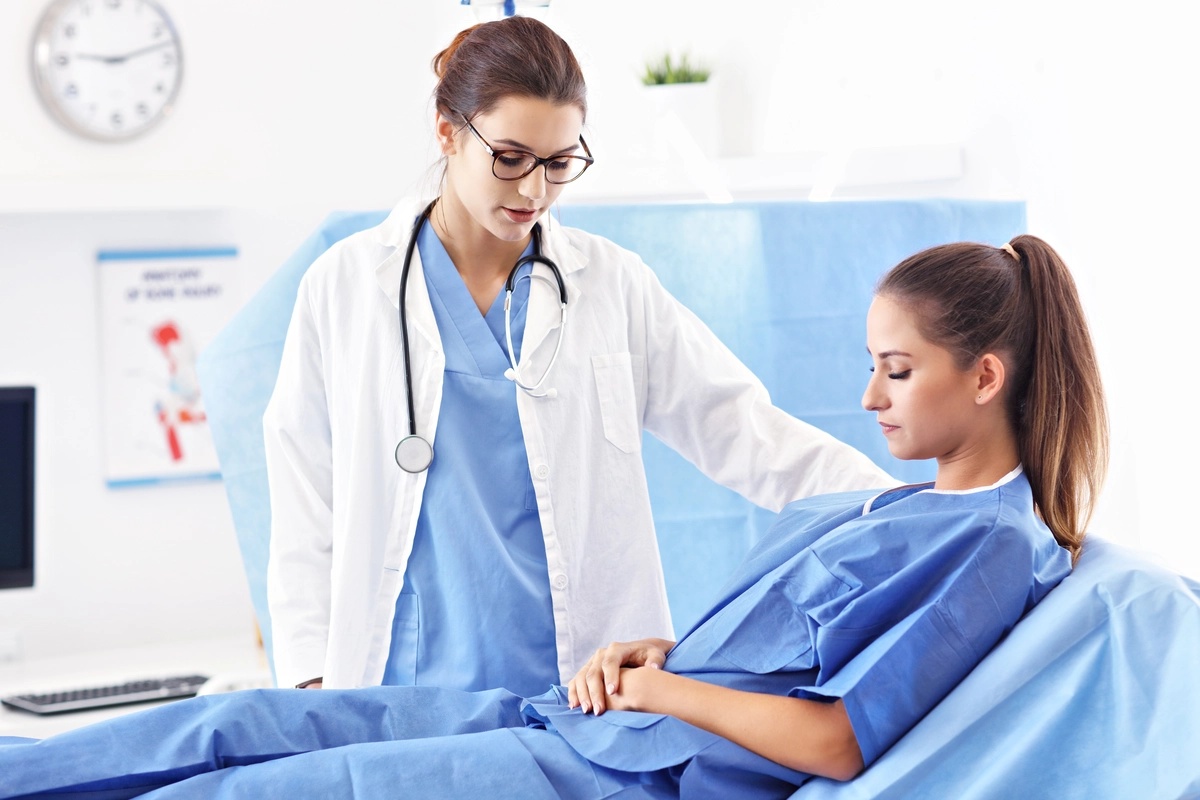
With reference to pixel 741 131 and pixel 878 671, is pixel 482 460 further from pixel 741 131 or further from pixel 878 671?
pixel 741 131

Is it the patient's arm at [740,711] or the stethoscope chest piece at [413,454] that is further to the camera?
the stethoscope chest piece at [413,454]

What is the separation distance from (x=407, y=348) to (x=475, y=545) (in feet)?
0.84

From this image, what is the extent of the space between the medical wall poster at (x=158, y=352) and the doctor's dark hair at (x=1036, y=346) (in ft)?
7.31

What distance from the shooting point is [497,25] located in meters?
1.45

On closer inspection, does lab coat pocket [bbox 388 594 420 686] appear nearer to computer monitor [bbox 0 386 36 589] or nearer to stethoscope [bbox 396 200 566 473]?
stethoscope [bbox 396 200 566 473]

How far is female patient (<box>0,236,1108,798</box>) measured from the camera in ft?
3.51

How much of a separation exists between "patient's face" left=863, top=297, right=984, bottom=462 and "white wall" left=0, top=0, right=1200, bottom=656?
1.75 ft

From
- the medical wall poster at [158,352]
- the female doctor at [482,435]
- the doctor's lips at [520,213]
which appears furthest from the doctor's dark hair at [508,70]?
the medical wall poster at [158,352]

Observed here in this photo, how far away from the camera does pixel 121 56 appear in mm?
2961

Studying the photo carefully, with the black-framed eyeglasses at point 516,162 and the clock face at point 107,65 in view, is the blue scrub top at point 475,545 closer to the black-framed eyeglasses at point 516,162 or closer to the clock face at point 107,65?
the black-framed eyeglasses at point 516,162

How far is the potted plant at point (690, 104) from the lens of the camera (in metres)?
2.54

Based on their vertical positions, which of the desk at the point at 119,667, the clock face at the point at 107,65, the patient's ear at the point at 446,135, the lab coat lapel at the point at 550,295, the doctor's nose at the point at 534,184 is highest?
the clock face at the point at 107,65

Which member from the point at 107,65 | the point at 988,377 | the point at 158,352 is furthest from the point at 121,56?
the point at 988,377

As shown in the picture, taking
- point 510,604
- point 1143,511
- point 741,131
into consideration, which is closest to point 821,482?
point 510,604
